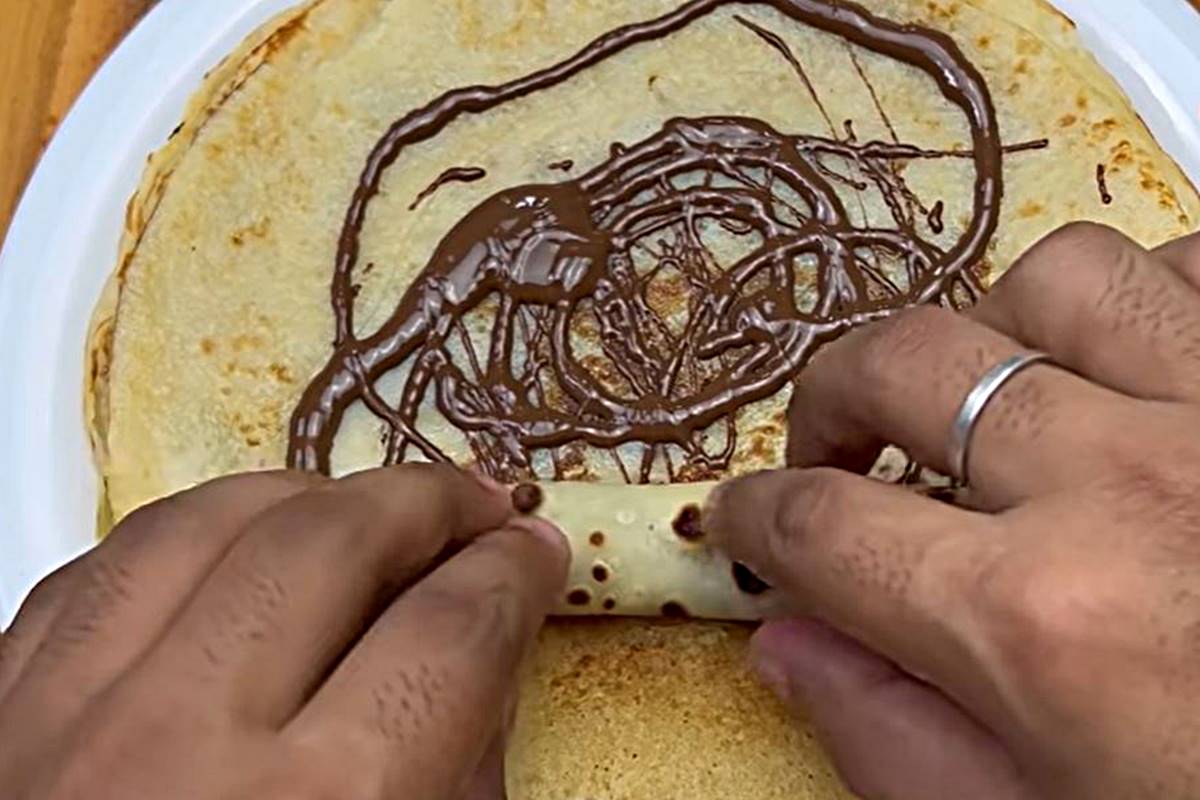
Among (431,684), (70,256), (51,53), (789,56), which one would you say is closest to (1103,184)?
(789,56)

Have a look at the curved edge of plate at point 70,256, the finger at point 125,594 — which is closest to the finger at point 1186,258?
the finger at point 125,594

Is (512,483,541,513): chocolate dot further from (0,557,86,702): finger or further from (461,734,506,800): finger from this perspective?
(0,557,86,702): finger

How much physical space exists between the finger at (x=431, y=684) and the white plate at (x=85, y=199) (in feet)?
2.00

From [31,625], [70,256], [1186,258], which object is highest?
[1186,258]

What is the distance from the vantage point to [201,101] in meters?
1.31

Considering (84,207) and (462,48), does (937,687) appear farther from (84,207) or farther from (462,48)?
(84,207)

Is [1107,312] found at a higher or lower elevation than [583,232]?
higher

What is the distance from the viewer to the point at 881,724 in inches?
33.0

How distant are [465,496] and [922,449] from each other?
276mm

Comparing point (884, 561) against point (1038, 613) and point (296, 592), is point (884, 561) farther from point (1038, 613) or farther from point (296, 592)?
point (296, 592)

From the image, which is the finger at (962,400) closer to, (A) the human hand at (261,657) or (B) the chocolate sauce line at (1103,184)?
(A) the human hand at (261,657)

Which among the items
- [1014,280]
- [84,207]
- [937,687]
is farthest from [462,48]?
[937,687]

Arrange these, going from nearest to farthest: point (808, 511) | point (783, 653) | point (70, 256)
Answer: point (808, 511) < point (783, 653) < point (70, 256)

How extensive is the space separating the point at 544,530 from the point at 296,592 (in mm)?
334
